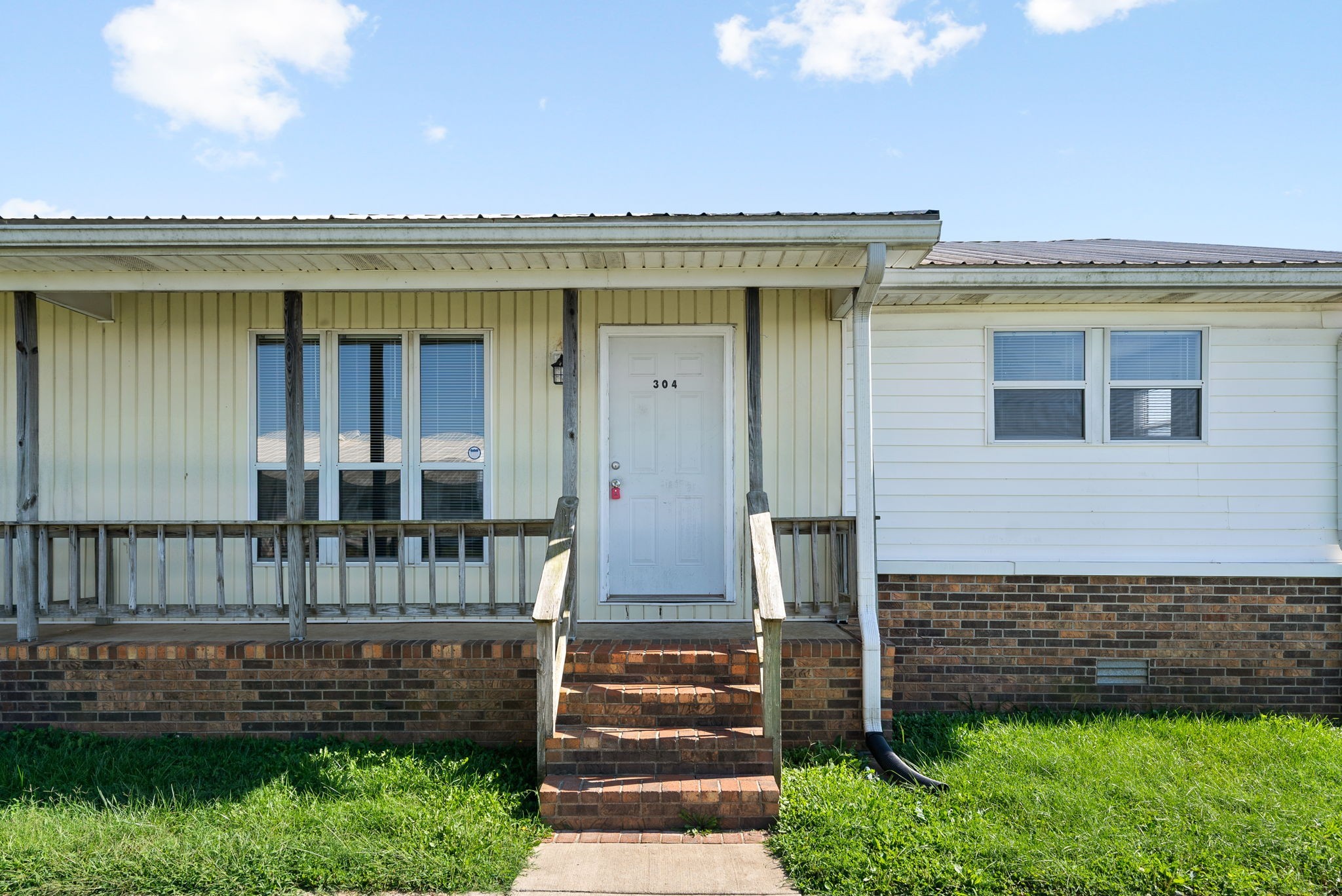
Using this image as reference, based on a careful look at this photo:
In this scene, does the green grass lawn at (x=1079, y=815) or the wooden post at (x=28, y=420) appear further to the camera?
the wooden post at (x=28, y=420)

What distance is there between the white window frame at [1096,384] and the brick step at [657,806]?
3281mm

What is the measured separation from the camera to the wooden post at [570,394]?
5453 mm

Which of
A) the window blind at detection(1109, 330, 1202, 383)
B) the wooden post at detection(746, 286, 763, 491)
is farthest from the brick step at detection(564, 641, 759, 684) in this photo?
the window blind at detection(1109, 330, 1202, 383)

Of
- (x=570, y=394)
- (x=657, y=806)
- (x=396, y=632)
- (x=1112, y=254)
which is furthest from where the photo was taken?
(x=1112, y=254)

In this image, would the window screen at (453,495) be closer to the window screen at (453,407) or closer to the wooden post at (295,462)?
the window screen at (453,407)

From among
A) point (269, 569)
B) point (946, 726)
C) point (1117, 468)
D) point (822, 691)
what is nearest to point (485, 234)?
point (269, 569)

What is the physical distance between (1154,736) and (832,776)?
2.25m

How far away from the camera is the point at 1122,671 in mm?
6109

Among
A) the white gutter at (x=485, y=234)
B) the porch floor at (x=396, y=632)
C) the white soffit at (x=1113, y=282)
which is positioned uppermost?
the white gutter at (x=485, y=234)

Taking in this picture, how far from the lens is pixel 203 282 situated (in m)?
5.28

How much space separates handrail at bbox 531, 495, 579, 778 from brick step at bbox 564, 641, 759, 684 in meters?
0.15

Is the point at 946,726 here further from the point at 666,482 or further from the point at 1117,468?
the point at 666,482

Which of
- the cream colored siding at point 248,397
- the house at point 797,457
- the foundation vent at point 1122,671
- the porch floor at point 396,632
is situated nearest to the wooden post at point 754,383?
the house at point 797,457

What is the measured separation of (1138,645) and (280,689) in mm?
5860
